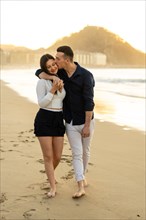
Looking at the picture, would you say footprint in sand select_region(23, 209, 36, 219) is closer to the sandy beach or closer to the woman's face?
the sandy beach

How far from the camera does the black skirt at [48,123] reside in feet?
13.5

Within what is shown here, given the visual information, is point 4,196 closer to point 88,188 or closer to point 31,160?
point 88,188

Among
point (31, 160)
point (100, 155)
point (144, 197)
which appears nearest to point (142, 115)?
point (100, 155)

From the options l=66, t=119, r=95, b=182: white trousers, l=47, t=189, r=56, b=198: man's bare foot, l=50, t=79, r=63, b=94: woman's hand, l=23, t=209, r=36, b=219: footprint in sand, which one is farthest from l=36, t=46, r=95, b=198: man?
l=23, t=209, r=36, b=219: footprint in sand

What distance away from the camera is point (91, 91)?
405cm

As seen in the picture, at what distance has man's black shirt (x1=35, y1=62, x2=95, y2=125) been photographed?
4039 mm

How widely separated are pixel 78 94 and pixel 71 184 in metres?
1.29

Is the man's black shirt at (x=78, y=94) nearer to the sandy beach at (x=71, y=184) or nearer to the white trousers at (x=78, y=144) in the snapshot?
the white trousers at (x=78, y=144)

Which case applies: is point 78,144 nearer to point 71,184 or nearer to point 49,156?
point 49,156

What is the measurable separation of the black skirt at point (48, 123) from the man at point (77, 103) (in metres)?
0.13

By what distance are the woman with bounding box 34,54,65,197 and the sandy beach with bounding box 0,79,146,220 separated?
0.33 meters

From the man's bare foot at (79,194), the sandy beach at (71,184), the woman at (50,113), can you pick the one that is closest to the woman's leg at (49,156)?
the woman at (50,113)

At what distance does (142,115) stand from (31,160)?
22.6 ft

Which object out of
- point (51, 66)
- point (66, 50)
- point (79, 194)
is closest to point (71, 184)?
point (79, 194)
